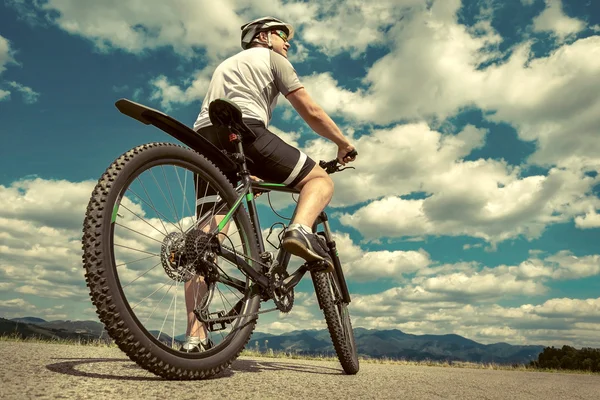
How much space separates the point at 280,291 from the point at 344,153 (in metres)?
1.42

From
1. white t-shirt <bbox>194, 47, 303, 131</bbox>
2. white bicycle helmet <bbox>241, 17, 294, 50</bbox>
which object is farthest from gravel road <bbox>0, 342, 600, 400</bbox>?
white bicycle helmet <bbox>241, 17, 294, 50</bbox>

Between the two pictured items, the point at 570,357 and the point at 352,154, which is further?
the point at 570,357

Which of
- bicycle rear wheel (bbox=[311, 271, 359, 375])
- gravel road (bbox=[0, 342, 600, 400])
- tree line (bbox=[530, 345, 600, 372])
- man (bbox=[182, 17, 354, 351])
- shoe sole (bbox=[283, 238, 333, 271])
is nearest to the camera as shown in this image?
gravel road (bbox=[0, 342, 600, 400])

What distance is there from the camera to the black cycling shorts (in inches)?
135

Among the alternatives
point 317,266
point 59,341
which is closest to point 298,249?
point 317,266

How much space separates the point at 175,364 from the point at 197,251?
666 mm

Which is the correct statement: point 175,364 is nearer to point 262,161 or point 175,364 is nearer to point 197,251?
point 197,251

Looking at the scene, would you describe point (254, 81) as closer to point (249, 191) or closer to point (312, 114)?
point (312, 114)

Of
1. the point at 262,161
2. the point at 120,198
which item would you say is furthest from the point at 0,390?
the point at 262,161

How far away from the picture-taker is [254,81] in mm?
3619

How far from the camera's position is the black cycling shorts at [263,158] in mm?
3438

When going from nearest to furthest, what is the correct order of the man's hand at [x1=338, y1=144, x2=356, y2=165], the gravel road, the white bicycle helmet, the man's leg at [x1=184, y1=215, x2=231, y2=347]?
the gravel road → the man's leg at [x1=184, y1=215, x2=231, y2=347] → the white bicycle helmet → the man's hand at [x1=338, y1=144, x2=356, y2=165]

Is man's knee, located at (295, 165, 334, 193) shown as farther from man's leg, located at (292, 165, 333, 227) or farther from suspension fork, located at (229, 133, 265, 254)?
suspension fork, located at (229, 133, 265, 254)

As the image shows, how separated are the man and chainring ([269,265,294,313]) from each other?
28 centimetres
